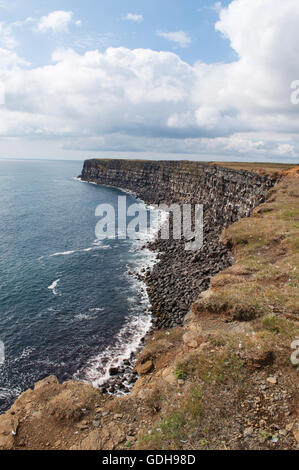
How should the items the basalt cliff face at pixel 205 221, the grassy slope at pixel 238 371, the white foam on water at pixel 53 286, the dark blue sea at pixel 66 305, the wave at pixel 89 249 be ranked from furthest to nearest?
the wave at pixel 89 249 → the white foam on water at pixel 53 286 → the basalt cliff face at pixel 205 221 → the dark blue sea at pixel 66 305 → the grassy slope at pixel 238 371

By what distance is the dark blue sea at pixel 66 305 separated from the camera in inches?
1201

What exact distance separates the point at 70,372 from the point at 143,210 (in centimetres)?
9143

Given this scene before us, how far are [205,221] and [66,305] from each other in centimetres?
5414

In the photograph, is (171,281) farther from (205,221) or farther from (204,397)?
(205,221)

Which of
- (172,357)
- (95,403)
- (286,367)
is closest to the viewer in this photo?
(286,367)

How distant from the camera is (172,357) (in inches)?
778

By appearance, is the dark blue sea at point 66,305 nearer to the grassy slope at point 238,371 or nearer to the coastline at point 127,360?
the coastline at point 127,360

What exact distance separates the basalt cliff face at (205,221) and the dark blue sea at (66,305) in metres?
3.79

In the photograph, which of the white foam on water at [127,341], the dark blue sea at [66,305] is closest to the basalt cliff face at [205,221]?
the white foam on water at [127,341]

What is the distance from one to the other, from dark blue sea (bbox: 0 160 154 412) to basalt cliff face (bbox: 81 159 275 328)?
3787mm

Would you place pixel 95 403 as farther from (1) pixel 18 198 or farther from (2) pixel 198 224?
(1) pixel 18 198

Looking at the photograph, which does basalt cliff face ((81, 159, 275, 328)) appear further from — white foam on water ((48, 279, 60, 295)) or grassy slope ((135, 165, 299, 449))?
white foam on water ((48, 279, 60, 295))
